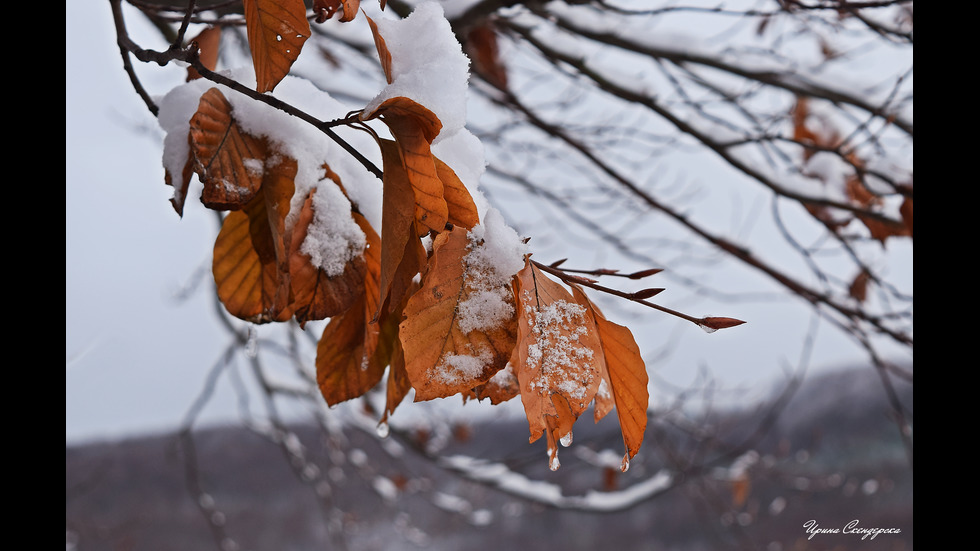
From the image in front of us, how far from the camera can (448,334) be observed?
0.32m

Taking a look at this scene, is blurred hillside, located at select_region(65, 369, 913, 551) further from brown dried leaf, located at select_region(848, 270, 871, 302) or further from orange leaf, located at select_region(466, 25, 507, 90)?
orange leaf, located at select_region(466, 25, 507, 90)

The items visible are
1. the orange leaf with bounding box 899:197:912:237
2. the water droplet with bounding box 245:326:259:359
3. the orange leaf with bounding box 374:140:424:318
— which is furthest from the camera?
the orange leaf with bounding box 899:197:912:237

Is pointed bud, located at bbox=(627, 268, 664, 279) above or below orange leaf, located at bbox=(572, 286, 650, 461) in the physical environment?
above

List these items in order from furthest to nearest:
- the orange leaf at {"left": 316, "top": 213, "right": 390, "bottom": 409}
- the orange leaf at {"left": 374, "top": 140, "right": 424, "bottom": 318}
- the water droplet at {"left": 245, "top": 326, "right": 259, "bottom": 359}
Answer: the water droplet at {"left": 245, "top": 326, "right": 259, "bottom": 359} < the orange leaf at {"left": 316, "top": 213, "right": 390, "bottom": 409} < the orange leaf at {"left": 374, "top": 140, "right": 424, "bottom": 318}

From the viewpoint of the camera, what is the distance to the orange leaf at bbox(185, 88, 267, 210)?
0.36m

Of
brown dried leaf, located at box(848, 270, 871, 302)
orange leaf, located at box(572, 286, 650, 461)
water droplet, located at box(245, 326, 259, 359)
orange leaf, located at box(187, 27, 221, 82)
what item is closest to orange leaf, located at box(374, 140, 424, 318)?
orange leaf, located at box(572, 286, 650, 461)

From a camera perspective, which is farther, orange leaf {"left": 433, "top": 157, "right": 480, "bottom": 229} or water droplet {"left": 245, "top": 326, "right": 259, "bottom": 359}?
water droplet {"left": 245, "top": 326, "right": 259, "bottom": 359}

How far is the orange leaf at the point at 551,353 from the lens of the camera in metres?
0.32

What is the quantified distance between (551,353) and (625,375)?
52 mm

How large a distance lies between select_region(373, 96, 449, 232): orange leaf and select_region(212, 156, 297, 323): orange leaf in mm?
119

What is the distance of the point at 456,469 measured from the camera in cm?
150

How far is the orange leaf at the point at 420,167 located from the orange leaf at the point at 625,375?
10 centimetres

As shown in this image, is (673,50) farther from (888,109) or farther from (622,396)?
(622,396)
